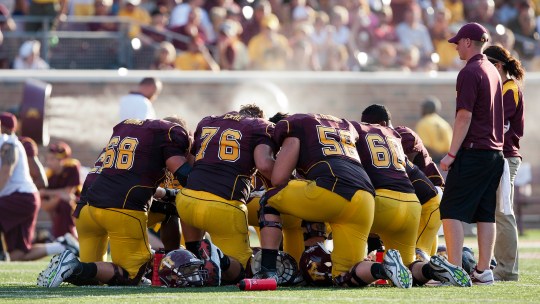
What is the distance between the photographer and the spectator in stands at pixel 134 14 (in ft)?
62.7

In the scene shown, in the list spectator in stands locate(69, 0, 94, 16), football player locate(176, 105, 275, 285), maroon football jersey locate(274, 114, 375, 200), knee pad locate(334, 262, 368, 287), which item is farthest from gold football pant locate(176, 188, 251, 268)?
spectator in stands locate(69, 0, 94, 16)

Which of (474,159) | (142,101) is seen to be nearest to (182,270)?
(474,159)

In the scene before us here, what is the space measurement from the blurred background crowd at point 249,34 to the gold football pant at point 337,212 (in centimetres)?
978

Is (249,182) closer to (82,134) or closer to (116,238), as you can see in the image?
(116,238)

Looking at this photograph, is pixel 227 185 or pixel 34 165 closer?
pixel 227 185

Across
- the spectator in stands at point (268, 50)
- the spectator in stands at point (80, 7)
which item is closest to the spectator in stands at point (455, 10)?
the spectator in stands at point (268, 50)

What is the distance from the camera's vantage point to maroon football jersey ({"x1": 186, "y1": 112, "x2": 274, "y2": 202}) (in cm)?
956

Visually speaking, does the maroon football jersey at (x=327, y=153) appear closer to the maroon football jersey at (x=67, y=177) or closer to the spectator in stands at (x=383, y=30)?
the maroon football jersey at (x=67, y=177)

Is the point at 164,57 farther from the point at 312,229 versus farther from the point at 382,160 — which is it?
the point at 382,160

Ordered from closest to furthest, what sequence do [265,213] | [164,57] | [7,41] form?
[265,213] < [7,41] < [164,57]

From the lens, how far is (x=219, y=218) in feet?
31.1

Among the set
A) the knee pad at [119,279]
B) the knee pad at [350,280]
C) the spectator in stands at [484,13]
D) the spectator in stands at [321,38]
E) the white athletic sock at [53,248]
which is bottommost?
the white athletic sock at [53,248]

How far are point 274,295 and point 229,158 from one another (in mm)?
1586

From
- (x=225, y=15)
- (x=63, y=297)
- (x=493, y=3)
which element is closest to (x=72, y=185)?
(x=225, y=15)
